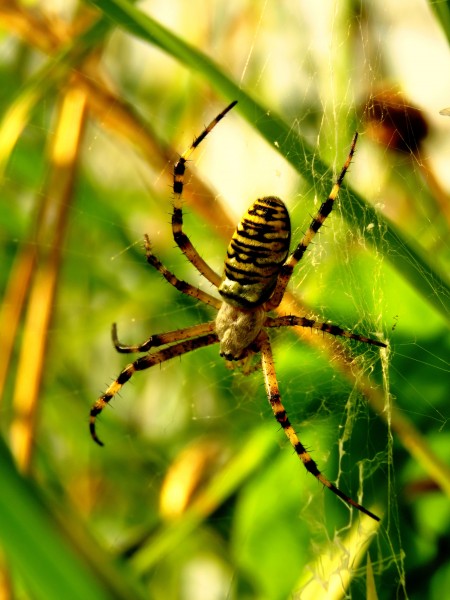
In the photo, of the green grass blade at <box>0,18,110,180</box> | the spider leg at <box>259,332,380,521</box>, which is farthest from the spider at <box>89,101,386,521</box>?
the green grass blade at <box>0,18,110,180</box>

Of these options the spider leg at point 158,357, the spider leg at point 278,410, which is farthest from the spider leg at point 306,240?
the spider leg at point 158,357

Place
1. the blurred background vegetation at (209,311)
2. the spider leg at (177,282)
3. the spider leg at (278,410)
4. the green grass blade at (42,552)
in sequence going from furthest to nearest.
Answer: the spider leg at (177,282) < the spider leg at (278,410) < the blurred background vegetation at (209,311) < the green grass blade at (42,552)

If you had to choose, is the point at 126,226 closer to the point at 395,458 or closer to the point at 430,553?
the point at 395,458

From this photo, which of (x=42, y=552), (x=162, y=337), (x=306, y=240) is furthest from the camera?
(x=162, y=337)

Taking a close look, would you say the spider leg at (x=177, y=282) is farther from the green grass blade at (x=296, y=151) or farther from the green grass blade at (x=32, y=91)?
the green grass blade at (x=296, y=151)

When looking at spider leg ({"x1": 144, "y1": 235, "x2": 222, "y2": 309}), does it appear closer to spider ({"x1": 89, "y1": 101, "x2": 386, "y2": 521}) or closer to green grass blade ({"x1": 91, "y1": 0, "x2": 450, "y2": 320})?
spider ({"x1": 89, "y1": 101, "x2": 386, "y2": 521})

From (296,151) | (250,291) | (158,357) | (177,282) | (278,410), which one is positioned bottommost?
(158,357)

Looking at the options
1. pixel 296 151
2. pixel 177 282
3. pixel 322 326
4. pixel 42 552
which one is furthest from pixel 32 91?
pixel 42 552

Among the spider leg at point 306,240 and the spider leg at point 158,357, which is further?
the spider leg at point 158,357

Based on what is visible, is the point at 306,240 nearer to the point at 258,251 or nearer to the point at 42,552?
the point at 258,251
